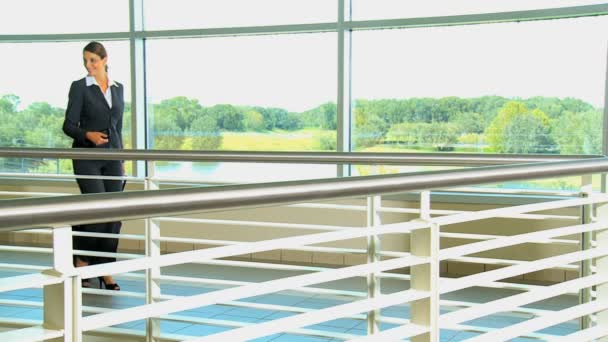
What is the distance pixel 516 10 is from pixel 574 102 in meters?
0.67

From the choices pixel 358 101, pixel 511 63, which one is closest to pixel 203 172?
pixel 358 101

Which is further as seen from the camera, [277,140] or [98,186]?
[277,140]

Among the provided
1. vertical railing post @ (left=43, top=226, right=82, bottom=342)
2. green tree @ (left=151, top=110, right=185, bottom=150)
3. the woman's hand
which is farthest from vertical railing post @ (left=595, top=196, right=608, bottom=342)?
green tree @ (left=151, top=110, right=185, bottom=150)

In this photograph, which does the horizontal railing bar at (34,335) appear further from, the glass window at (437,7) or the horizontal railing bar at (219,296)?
the glass window at (437,7)

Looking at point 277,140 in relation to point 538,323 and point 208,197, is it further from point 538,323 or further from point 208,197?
point 208,197

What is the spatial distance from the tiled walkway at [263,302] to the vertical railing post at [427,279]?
1.94 m

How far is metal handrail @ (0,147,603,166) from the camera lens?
339 cm

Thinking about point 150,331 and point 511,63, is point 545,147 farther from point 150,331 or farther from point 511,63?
point 150,331

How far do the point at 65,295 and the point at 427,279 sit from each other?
855 millimetres

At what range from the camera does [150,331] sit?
336 centimetres

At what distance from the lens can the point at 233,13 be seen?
6586mm

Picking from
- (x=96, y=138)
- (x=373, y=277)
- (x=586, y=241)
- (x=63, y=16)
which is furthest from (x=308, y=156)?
(x=63, y=16)

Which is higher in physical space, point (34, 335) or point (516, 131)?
point (516, 131)

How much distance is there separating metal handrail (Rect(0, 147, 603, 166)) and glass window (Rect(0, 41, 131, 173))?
3.54 meters
